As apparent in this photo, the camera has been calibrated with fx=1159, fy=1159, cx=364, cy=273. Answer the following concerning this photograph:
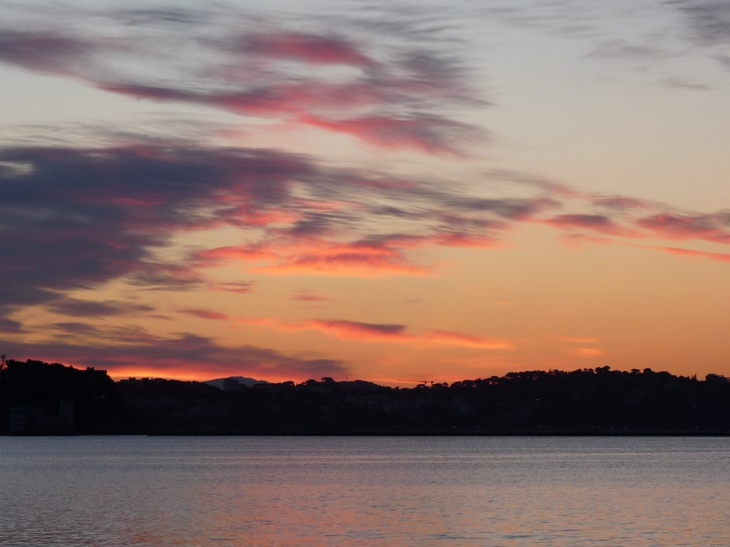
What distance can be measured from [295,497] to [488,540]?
38731 millimetres

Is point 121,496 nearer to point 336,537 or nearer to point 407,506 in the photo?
point 407,506

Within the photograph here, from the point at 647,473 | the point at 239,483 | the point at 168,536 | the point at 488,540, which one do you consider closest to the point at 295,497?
the point at 239,483

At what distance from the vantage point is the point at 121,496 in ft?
334

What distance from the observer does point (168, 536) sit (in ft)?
220

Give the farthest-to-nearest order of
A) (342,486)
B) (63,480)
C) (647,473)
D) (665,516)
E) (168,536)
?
(647,473)
(63,480)
(342,486)
(665,516)
(168,536)

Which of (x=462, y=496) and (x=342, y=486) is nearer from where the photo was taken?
(x=462, y=496)

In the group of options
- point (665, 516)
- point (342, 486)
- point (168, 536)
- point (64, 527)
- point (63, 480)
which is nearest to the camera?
point (168, 536)

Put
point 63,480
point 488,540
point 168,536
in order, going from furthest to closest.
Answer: point 63,480 → point 168,536 → point 488,540

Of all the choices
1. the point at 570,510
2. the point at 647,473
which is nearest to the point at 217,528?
the point at 570,510

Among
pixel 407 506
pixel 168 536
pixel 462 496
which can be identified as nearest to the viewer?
pixel 168 536

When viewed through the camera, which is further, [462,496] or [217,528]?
[462,496]

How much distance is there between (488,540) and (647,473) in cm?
9021

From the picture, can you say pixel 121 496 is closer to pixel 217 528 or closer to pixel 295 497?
pixel 295 497

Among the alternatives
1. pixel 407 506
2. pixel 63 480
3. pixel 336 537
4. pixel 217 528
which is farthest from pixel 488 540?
pixel 63 480
